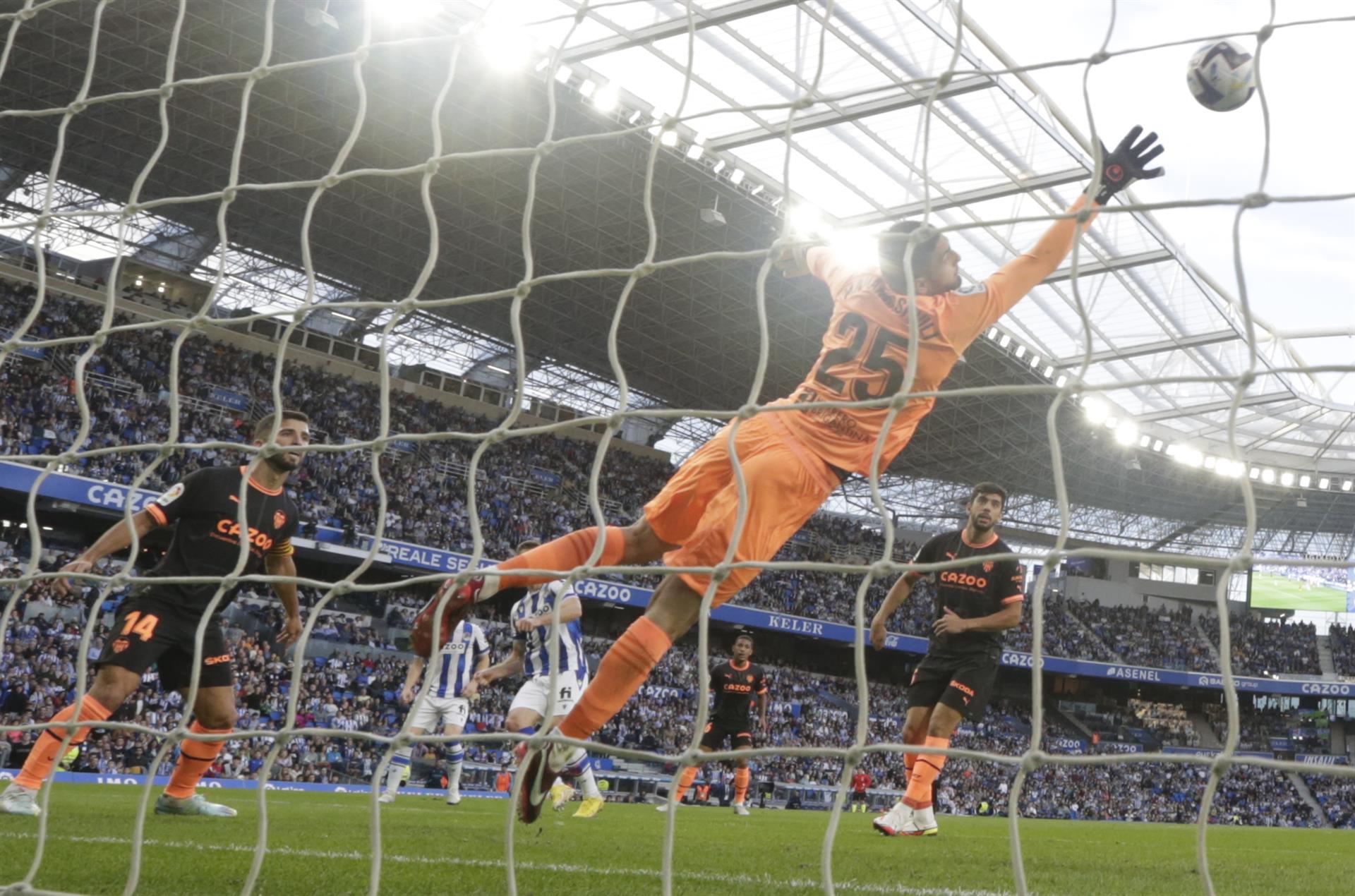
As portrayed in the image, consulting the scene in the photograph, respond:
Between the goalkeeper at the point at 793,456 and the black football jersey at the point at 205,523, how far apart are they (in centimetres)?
205

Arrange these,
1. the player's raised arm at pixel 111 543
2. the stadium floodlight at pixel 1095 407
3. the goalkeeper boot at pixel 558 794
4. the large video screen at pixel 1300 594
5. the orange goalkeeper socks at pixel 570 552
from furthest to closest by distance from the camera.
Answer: the large video screen at pixel 1300 594, the stadium floodlight at pixel 1095 407, the goalkeeper boot at pixel 558 794, the player's raised arm at pixel 111 543, the orange goalkeeper socks at pixel 570 552

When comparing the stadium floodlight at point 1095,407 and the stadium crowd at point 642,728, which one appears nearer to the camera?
the stadium crowd at point 642,728

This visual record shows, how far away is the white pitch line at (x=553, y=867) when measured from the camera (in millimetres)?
3895

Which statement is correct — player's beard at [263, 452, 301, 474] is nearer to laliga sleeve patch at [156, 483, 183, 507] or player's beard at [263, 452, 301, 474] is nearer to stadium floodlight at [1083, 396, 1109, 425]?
laliga sleeve patch at [156, 483, 183, 507]

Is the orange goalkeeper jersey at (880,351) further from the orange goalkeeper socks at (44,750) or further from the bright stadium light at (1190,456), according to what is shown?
the bright stadium light at (1190,456)

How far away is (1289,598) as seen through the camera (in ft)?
151

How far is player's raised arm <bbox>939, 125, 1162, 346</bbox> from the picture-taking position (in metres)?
3.22

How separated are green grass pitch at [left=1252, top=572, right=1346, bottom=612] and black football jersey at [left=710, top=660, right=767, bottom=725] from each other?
40130mm

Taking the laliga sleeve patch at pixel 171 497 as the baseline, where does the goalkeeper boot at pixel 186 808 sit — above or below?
below

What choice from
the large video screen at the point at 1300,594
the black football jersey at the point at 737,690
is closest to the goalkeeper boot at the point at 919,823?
the black football jersey at the point at 737,690

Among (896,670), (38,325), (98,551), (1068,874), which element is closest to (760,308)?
(1068,874)

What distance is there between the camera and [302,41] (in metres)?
19.1

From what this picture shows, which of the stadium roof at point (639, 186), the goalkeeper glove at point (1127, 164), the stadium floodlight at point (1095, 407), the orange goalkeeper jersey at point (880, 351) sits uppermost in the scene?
the stadium roof at point (639, 186)

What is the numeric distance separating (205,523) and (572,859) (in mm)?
2385
